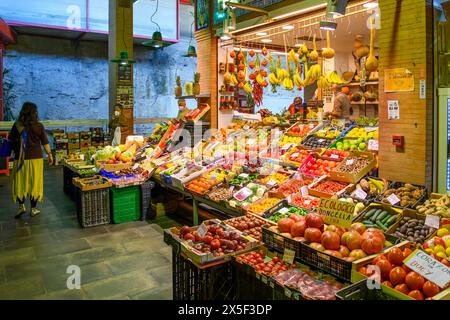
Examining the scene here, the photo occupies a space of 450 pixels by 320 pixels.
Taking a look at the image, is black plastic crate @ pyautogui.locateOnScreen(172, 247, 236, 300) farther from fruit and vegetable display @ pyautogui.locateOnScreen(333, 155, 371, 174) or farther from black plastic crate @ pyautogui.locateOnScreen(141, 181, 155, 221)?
black plastic crate @ pyautogui.locateOnScreen(141, 181, 155, 221)

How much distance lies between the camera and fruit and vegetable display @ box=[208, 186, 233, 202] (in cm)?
525

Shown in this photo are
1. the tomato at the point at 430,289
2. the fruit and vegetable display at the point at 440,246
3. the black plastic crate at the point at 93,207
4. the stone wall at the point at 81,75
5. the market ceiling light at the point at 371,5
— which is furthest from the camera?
the stone wall at the point at 81,75

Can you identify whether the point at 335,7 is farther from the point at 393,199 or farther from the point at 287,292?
the point at 287,292

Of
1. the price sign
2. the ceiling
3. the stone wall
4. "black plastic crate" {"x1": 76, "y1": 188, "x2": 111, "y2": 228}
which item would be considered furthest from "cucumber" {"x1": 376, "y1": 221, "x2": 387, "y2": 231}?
the stone wall

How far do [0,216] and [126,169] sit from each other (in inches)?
91.7

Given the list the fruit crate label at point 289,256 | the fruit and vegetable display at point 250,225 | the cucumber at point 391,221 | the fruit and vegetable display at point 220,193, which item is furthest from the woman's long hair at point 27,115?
the cucumber at point 391,221

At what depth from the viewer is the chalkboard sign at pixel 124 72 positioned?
34.5 ft

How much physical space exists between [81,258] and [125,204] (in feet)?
5.67

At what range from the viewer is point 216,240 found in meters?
3.37

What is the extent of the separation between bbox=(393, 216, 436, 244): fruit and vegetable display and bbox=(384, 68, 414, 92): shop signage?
5.43 ft

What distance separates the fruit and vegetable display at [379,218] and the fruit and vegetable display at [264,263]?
43.5 inches

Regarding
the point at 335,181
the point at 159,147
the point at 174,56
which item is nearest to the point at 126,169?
the point at 159,147

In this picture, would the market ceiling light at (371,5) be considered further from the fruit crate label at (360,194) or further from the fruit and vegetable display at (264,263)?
the fruit and vegetable display at (264,263)

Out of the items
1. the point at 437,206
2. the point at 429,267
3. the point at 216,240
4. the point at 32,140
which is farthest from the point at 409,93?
the point at 32,140
